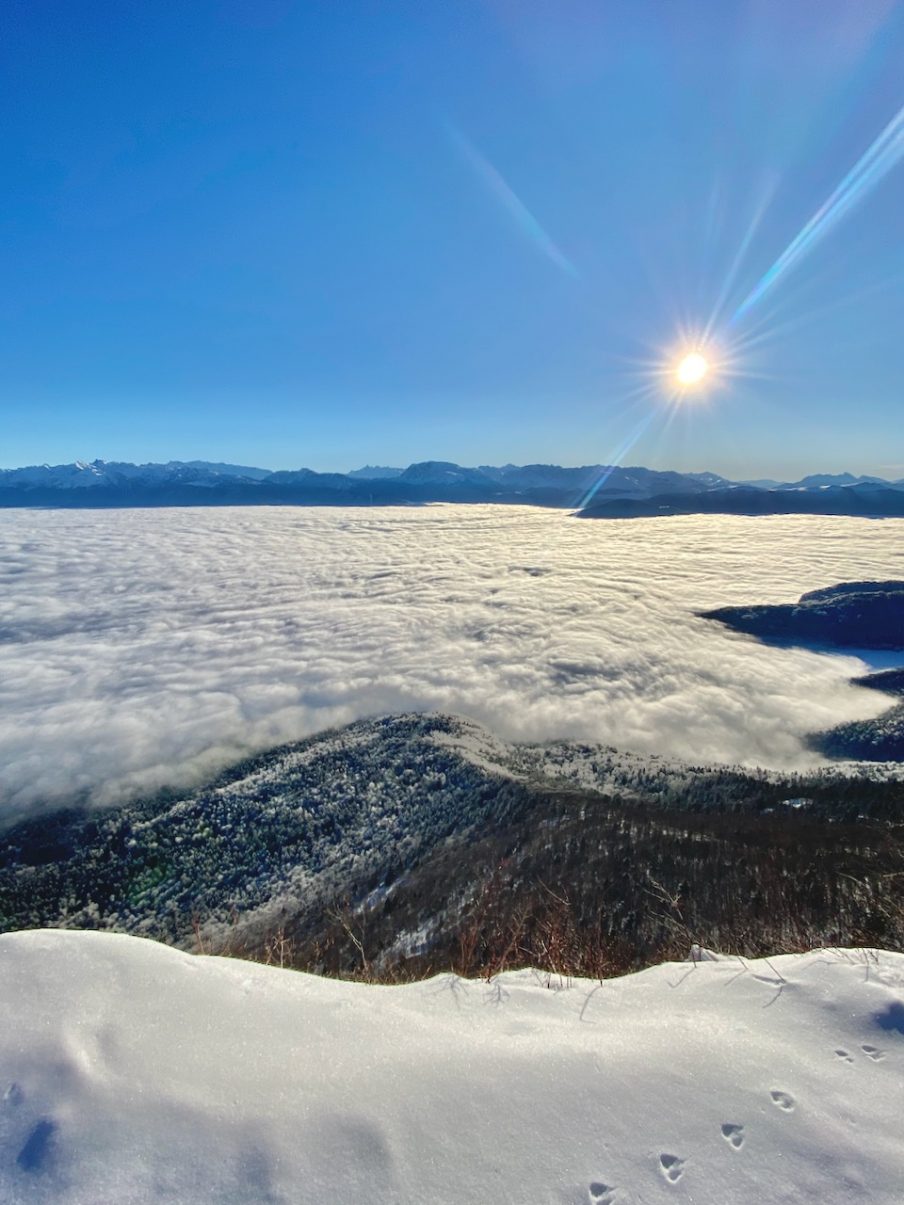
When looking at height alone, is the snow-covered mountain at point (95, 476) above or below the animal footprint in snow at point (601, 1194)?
above

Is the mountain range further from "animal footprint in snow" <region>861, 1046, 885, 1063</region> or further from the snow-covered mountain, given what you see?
"animal footprint in snow" <region>861, 1046, 885, 1063</region>

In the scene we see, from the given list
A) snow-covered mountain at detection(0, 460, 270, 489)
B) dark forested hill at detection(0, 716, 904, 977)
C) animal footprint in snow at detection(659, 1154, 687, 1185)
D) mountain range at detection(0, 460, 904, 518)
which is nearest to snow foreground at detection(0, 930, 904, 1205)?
animal footprint in snow at detection(659, 1154, 687, 1185)

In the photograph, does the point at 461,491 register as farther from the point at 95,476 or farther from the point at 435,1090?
the point at 435,1090

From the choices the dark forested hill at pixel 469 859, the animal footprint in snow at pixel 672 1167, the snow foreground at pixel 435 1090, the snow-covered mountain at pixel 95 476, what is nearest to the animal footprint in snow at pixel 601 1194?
the snow foreground at pixel 435 1090

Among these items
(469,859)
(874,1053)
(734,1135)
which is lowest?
(469,859)

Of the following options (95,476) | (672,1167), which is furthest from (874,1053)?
(95,476)

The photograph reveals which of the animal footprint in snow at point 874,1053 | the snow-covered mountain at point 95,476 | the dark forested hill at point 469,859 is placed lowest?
the dark forested hill at point 469,859

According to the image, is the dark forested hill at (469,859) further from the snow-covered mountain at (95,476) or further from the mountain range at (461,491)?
the snow-covered mountain at (95,476)
